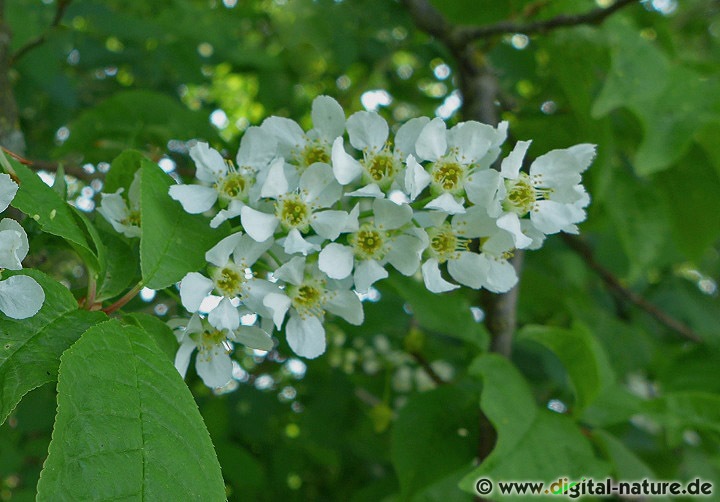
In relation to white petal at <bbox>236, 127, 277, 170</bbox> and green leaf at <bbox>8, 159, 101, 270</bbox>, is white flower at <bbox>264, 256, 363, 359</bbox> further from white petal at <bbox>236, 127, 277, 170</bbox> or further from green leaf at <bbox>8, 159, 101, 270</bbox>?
green leaf at <bbox>8, 159, 101, 270</bbox>

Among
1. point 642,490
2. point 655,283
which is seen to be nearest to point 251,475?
point 642,490

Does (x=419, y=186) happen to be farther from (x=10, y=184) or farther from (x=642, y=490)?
(x=642, y=490)

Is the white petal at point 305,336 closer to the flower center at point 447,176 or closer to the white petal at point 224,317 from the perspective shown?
the white petal at point 224,317

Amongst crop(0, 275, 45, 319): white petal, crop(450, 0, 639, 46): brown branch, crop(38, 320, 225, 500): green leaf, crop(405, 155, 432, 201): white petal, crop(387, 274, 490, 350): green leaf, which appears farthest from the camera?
crop(450, 0, 639, 46): brown branch

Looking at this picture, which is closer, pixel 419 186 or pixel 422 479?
pixel 419 186

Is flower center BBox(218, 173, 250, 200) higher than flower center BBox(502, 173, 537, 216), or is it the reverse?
flower center BBox(502, 173, 537, 216)

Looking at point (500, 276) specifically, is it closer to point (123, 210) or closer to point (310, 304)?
point (310, 304)

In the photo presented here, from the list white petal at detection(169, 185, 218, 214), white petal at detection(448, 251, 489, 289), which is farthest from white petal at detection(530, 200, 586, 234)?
white petal at detection(169, 185, 218, 214)
